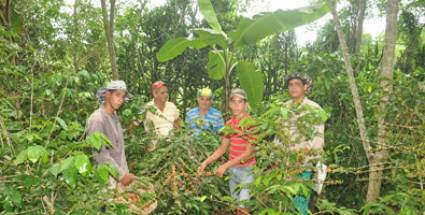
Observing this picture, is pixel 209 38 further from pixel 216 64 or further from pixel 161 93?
pixel 161 93

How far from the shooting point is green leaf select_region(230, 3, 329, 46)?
440 centimetres

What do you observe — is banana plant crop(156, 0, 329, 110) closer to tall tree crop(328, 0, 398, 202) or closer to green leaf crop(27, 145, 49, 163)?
tall tree crop(328, 0, 398, 202)

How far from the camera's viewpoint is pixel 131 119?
429 centimetres

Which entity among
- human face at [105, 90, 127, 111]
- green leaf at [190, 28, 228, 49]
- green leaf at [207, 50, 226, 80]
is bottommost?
human face at [105, 90, 127, 111]

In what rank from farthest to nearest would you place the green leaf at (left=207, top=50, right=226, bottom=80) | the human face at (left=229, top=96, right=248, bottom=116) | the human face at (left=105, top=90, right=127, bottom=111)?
the green leaf at (left=207, top=50, right=226, bottom=80)
the human face at (left=229, top=96, right=248, bottom=116)
the human face at (left=105, top=90, right=127, bottom=111)

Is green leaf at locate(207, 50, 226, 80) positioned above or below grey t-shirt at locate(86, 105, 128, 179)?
above

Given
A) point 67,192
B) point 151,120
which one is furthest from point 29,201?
point 151,120

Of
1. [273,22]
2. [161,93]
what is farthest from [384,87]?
[161,93]

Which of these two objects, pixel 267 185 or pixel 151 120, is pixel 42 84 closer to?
pixel 151 120

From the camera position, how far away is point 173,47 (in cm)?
495

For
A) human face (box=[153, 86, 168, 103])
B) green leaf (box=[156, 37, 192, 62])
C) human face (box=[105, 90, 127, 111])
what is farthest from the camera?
green leaf (box=[156, 37, 192, 62])

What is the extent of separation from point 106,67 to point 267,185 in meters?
5.67

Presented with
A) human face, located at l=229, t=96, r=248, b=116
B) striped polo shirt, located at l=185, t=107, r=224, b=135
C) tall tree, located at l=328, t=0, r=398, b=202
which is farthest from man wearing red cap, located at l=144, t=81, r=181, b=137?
tall tree, located at l=328, t=0, r=398, b=202

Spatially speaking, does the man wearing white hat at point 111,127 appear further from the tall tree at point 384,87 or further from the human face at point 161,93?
the tall tree at point 384,87
